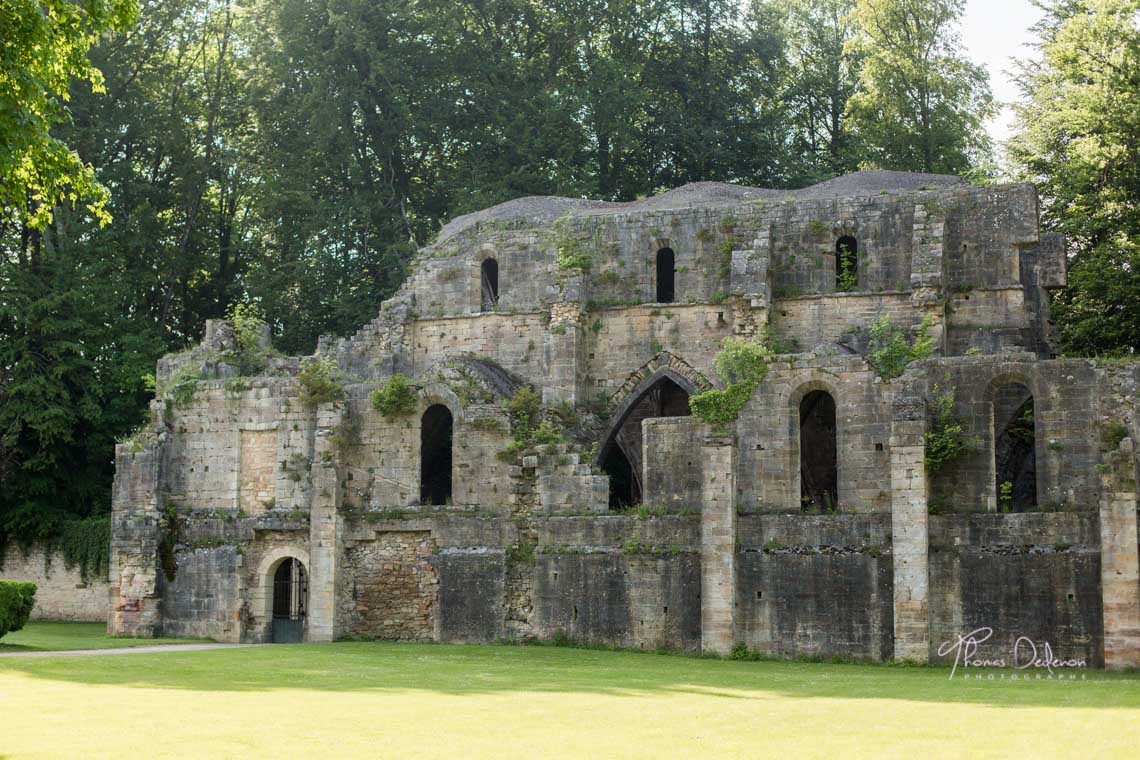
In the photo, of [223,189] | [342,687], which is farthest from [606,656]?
[223,189]

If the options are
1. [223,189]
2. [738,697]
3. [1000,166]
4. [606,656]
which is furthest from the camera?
[223,189]

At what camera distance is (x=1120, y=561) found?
27.0 m

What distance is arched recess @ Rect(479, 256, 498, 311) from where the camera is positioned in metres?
40.4

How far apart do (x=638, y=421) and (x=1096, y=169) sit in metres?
14.2

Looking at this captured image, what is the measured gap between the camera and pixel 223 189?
54688mm

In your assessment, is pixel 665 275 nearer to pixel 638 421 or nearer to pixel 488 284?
pixel 638 421

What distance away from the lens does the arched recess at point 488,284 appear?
40.4 meters

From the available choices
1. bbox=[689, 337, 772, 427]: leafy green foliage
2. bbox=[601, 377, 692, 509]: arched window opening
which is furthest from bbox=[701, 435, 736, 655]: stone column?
bbox=[601, 377, 692, 509]: arched window opening

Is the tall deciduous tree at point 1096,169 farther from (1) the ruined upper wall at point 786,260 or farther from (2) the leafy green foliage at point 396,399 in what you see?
(2) the leafy green foliage at point 396,399

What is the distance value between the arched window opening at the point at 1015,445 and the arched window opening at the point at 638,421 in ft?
27.0

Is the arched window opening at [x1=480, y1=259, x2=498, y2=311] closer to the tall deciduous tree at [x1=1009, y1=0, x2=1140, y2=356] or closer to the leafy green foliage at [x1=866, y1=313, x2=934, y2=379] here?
the leafy green foliage at [x1=866, y1=313, x2=934, y2=379]

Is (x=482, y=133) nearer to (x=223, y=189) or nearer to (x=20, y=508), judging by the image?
(x=223, y=189)

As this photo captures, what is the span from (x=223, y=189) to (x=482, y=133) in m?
10.3

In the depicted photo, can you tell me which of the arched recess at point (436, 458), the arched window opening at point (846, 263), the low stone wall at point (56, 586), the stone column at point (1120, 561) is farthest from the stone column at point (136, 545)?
the stone column at point (1120, 561)
